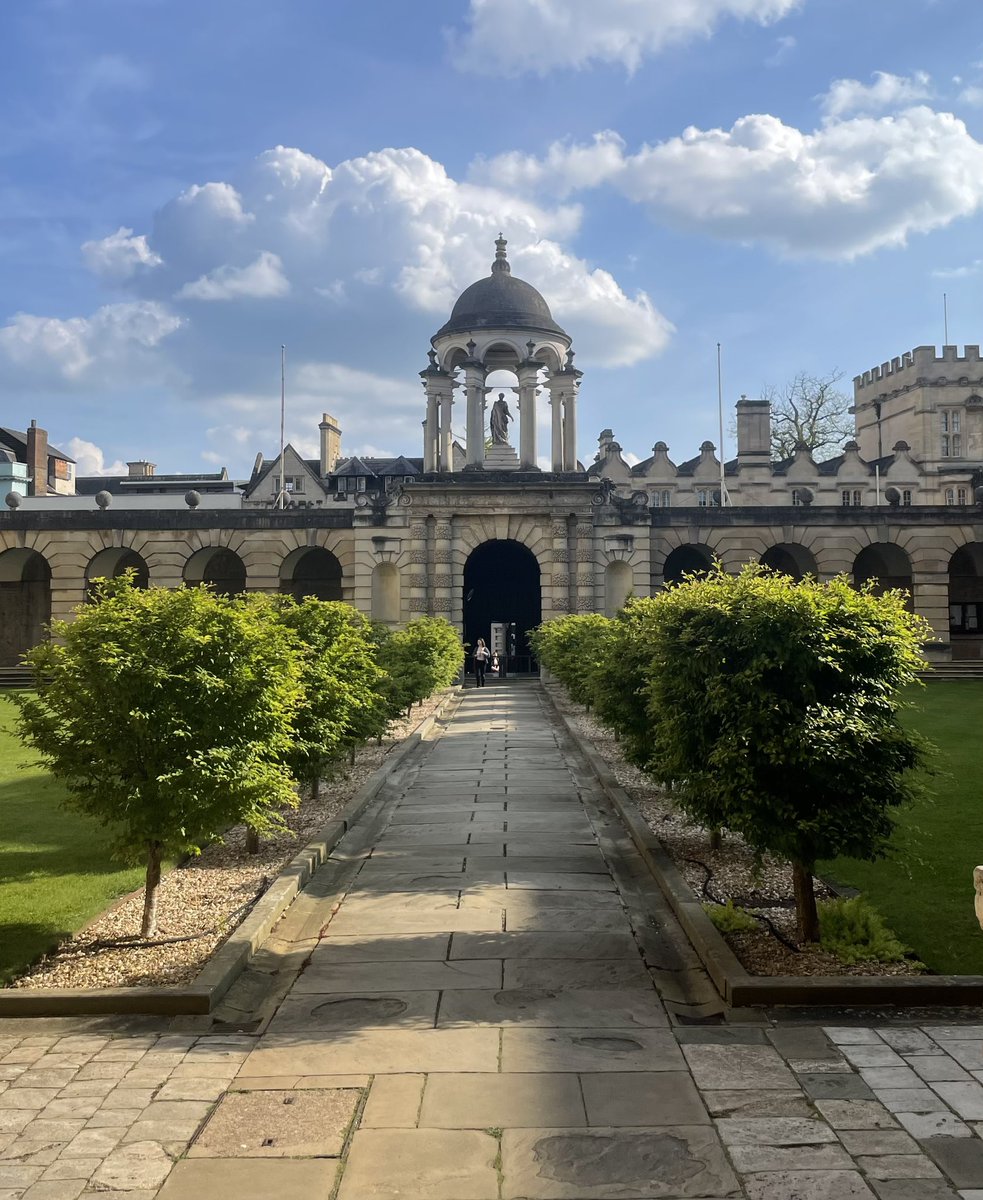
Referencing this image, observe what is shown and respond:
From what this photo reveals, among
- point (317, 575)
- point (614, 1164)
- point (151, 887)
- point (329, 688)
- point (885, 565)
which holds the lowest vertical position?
point (614, 1164)

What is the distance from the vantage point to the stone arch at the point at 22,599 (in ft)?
134

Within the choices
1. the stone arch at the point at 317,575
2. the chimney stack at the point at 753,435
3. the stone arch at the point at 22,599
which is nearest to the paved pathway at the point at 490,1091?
the stone arch at the point at 317,575

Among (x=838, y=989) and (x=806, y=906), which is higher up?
(x=806, y=906)

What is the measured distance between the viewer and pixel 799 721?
345 inches

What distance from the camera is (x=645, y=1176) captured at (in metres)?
5.42

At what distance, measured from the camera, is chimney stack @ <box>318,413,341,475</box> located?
221 feet

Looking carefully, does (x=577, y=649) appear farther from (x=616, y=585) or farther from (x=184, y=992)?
(x=184, y=992)

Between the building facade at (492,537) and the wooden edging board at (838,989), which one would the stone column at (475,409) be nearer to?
the building facade at (492,537)

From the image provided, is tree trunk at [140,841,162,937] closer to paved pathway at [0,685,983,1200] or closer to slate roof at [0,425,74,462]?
paved pathway at [0,685,983,1200]

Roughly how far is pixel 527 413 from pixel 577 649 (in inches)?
557

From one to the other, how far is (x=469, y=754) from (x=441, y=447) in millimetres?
19567

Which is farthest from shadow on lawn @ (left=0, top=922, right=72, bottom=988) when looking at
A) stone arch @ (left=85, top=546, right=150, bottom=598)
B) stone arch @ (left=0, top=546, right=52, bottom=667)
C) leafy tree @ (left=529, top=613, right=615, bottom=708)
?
stone arch @ (left=0, top=546, right=52, bottom=667)

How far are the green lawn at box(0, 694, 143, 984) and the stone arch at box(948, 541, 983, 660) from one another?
34.8m

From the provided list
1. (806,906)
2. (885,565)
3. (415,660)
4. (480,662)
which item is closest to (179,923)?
(806,906)
